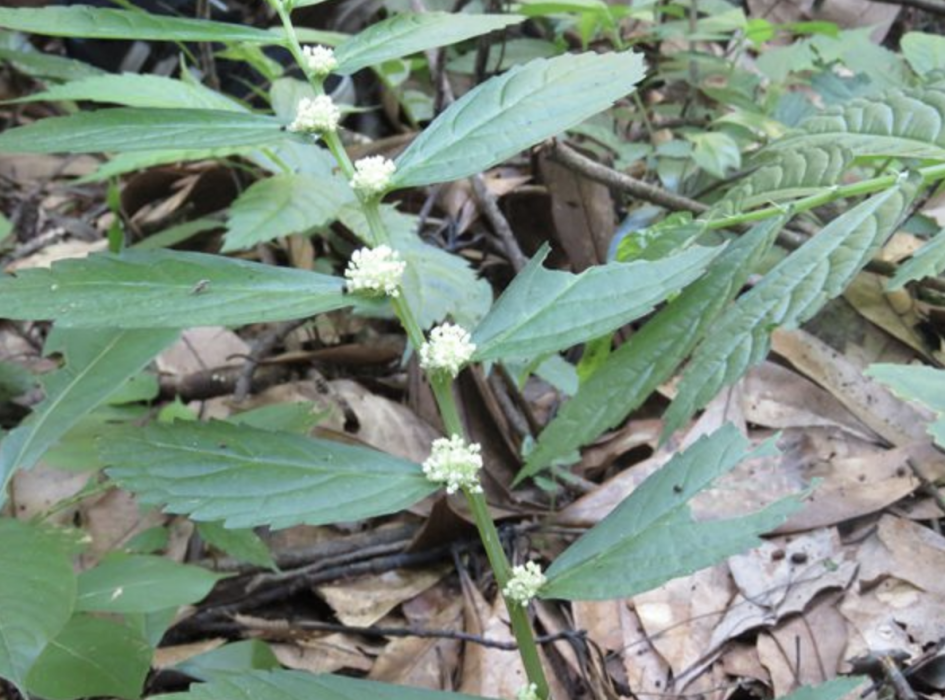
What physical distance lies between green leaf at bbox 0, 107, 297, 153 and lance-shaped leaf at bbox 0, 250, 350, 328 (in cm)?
13

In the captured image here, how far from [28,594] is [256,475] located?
1.01 ft

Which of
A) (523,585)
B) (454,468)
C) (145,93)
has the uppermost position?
(145,93)

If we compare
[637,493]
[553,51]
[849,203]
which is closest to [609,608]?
[637,493]

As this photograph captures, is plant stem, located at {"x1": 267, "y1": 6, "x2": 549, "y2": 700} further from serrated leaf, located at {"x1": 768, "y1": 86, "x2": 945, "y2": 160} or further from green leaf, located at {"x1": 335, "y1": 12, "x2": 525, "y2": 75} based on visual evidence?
serrated leaf, located at {"x1": 768, "y1": 86, "x2": 945, "y2": 160}

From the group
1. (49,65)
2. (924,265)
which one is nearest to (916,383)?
(924,265)

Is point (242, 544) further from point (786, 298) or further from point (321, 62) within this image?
point (786, 298)

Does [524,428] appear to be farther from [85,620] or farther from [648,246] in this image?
[85,620]

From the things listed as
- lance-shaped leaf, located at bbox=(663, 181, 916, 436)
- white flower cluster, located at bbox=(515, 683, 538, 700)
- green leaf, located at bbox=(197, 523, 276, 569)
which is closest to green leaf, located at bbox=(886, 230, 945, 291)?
lance-shaped leaf, located at bbox=(663, 181, 916, 436)

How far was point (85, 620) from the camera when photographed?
Answer: 1.30 metres

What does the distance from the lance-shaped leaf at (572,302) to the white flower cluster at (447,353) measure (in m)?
0.02

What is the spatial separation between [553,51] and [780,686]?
6.29ft

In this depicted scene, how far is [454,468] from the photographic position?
108 centimetres

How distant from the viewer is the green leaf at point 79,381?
134cm

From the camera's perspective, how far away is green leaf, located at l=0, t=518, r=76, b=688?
3.36 ft
